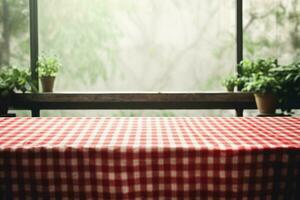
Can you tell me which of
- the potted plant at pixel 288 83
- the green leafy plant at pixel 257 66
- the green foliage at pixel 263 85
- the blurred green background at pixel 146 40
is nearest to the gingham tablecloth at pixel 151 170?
the green foliage at pixel 263 85

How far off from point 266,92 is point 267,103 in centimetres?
11

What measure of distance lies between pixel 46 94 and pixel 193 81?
5.17 ft

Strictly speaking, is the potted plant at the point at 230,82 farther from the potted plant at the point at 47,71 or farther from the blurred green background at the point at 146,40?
the potted plant at the point at 47,71

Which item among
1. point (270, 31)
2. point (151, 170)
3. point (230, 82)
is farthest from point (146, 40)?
point (151, 170)

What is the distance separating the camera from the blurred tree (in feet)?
14.3

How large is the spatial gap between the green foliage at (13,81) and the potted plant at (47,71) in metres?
0.13

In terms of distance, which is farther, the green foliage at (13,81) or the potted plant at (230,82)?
the potted plant at (230,82)

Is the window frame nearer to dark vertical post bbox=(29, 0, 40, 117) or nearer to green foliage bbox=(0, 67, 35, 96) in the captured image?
dark vertical post bbox=(29, 0, 40, 117)

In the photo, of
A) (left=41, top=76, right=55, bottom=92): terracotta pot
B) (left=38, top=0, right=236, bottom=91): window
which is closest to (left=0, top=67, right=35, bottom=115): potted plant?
(left=41, top=76, right=55, bottom=92): terracotta pot

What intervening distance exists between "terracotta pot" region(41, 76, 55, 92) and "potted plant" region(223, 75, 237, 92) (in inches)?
70.9

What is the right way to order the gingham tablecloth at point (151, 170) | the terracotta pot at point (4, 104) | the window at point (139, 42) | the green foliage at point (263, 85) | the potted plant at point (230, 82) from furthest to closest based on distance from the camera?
the window at point (139, 42) → the potted plant at point (230, 82) → the terracotta pot at point (4, 104) → the green foliage at point (263, 85) → the gingham tablecloth at point (151, 170)

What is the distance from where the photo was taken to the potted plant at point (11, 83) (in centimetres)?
402

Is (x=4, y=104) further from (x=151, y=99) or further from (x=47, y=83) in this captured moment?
(x=151, y=99)

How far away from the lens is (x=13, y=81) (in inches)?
160
